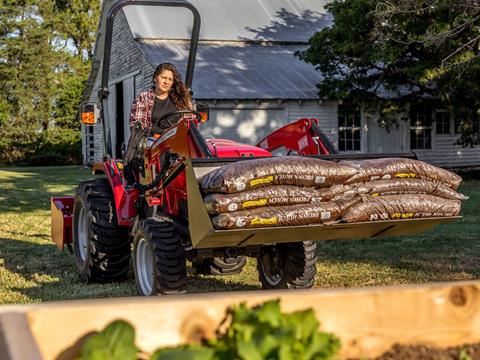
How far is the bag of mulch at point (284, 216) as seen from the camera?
5238 mm

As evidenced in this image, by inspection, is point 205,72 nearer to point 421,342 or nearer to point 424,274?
point 424,274

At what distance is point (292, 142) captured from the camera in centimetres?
745

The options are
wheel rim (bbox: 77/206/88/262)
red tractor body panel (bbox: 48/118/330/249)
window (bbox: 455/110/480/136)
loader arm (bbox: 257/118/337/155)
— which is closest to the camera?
red tractor body panel (bbox: 48/118/330/249)

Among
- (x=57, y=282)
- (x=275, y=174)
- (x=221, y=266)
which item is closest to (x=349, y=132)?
(x=221, y=266)

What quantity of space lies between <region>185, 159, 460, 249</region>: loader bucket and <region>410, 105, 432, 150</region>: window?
22.5 meters

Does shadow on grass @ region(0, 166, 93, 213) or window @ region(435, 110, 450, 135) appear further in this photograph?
window @ region(435, 110, 450, 135)

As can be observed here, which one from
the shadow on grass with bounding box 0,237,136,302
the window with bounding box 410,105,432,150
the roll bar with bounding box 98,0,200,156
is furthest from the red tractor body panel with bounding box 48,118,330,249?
the window with bounding box 410,105,432,150

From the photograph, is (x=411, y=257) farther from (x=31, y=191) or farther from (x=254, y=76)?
(x=254, y=76)

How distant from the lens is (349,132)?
2731cm

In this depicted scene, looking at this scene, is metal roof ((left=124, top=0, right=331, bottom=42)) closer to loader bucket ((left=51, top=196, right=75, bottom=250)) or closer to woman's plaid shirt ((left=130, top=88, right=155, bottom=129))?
loader bucket ((left=51, top=196, right=75, bottom=250))

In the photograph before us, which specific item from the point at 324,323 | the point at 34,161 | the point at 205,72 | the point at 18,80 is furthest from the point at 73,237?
the point at 18,80

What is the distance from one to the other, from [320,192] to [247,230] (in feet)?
1.97

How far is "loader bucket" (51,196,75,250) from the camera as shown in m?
8.57

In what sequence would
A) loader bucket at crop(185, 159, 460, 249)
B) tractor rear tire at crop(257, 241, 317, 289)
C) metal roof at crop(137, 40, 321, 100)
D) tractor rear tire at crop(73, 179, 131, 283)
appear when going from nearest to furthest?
loader bucket at crop(185, 159, 460, 249) < tractor rear tire at crop(257, 241, 317, 289) < tractor rear tire at crop(73, 179, 131, 283) < metal roof at crop(137, 40, 321, 100)
